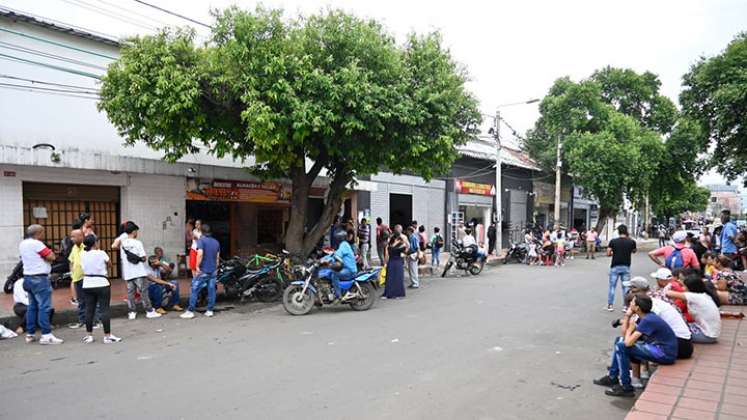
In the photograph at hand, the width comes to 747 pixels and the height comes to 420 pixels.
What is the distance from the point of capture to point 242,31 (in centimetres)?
994

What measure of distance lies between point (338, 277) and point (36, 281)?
5002 mm

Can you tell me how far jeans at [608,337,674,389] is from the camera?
5.30 meters

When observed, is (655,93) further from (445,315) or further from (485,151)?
(445,315)

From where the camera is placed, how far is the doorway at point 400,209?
872 inches

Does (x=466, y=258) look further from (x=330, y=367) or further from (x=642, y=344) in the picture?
(x=642, y=344)

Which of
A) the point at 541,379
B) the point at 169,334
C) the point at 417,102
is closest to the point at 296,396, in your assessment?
the point at 541,379

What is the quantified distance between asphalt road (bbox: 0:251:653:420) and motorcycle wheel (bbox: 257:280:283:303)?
1.13 metres

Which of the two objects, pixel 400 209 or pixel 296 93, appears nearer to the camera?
pixel 296 93

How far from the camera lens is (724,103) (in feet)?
52.9

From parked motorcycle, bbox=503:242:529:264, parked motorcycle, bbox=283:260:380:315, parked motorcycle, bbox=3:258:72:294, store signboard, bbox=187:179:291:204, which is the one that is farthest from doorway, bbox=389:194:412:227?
parked motorcycle, bbox=3:258:72:294

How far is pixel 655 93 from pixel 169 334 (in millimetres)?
31264

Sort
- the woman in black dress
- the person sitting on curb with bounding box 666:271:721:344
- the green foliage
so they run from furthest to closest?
1. the green foliage
2. the woman in black dress
3. the person sitting on curb with bounding box 666:271:721:344

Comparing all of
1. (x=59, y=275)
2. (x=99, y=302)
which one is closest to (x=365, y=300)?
(x=99, y=302)

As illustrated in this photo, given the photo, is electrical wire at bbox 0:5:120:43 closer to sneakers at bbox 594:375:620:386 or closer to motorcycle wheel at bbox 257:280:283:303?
motorcycle wheel at bbox 257:280:283:303
